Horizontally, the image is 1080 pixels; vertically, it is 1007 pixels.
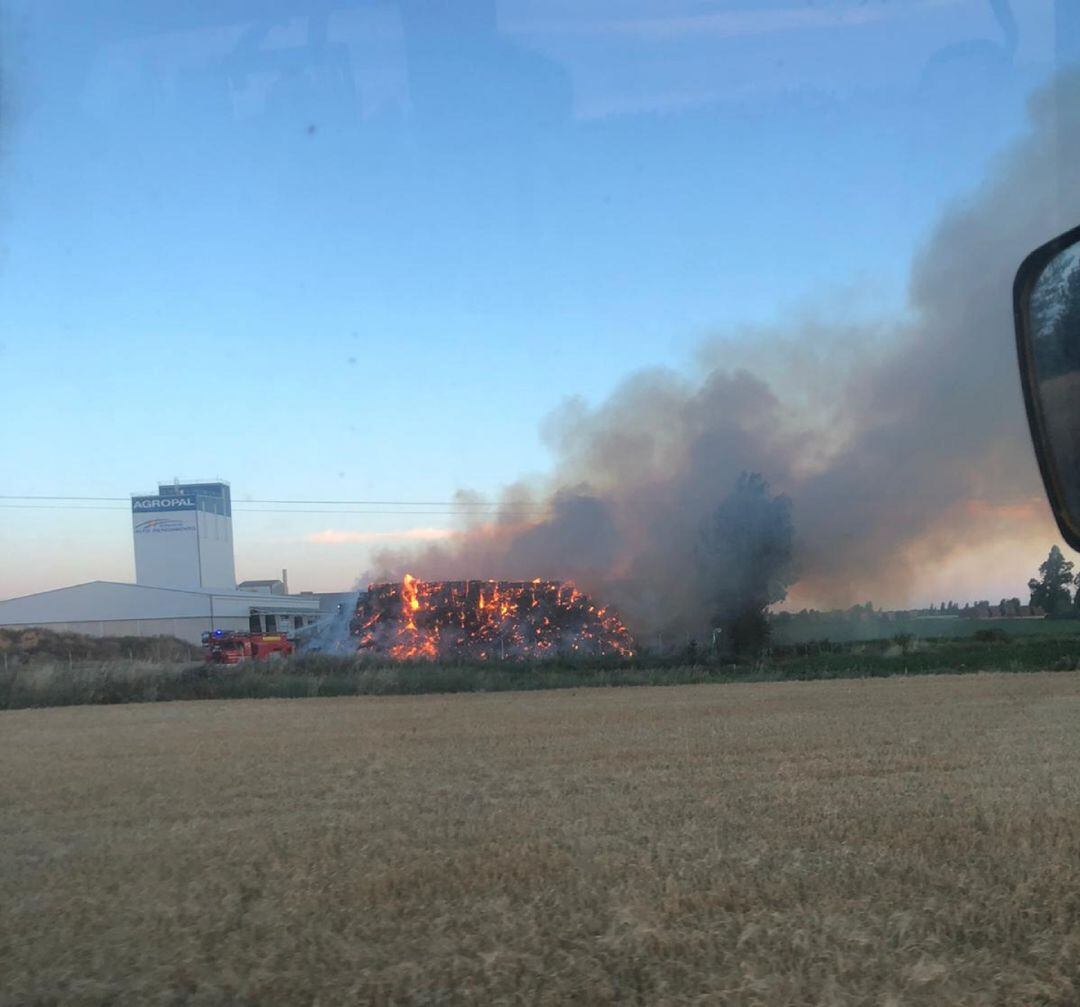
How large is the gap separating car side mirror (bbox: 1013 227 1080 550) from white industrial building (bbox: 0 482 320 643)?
60770 mm

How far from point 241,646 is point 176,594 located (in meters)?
34.5

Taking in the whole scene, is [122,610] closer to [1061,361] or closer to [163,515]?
[163,515]

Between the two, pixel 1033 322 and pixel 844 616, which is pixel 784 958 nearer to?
pixel 1033 322

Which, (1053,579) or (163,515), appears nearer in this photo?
(1053,579)

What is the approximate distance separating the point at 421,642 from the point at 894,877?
43938 mm

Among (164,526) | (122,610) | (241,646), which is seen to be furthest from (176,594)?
(241,646)

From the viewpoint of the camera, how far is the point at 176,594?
262ft

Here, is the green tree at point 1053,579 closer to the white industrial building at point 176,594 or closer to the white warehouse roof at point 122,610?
the white industrial building at point 176,594

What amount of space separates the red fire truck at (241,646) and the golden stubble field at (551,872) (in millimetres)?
29925

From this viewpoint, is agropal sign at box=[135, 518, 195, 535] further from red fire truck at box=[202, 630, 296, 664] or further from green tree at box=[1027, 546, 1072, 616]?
green tree at box=[1027, 546, 1072, 616]

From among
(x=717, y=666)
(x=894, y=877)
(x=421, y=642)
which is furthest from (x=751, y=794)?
(x=421, y=642)

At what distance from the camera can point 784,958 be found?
6145 millimetres

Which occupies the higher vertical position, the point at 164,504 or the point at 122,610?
the point at 164,504

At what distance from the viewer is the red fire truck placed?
4600cm
